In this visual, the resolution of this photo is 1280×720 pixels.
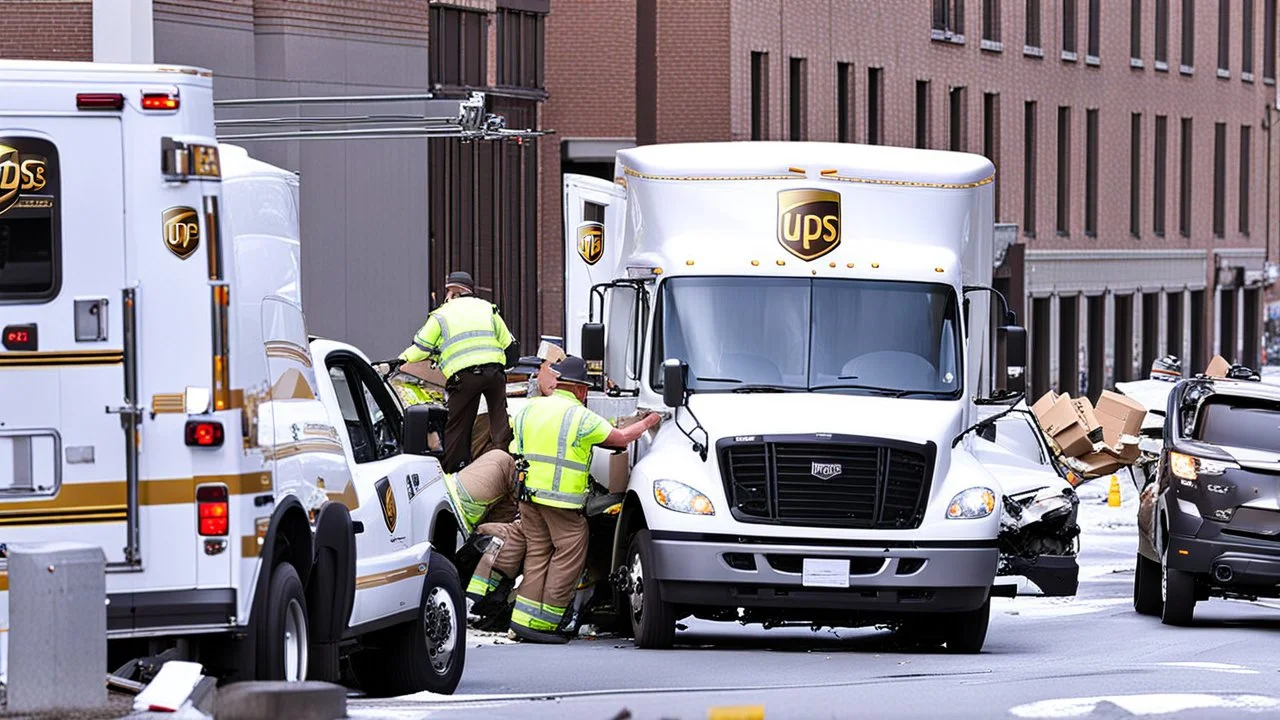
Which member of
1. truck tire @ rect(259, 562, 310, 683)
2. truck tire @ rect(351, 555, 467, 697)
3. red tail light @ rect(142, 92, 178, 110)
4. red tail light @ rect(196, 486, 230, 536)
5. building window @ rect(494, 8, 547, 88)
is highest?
building window @ rect(494, 8, 547, 88)

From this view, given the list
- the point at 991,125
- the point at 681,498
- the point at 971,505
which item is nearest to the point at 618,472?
the point at 681,498

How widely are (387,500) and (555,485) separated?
3373 mm

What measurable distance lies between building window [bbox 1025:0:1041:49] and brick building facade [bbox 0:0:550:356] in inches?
707

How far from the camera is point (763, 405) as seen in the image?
1501cm

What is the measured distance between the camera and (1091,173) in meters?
56.6

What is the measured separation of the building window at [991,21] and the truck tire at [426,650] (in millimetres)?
40838

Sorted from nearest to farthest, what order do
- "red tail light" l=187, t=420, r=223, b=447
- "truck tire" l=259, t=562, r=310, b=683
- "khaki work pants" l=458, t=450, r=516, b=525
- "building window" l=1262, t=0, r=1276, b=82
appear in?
"red tail light" l=187, t=420, r=223, b=447 → "truck tire" l=259, t=562, r=310, b=683 → "khaki work pants" l=458, t=450, r=516, b=525 → "building window" l=1262, t=0, r=1276, b=82

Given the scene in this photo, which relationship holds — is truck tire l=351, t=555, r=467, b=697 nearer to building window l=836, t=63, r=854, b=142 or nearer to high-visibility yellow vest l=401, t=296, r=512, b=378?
high-visibility yellow vest l=401, t=296, r=512, b=378

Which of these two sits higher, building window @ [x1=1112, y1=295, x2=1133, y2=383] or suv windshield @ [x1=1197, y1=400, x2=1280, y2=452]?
suv windshield @ [x1=1197, y1=400, x2=1280, y2=452]

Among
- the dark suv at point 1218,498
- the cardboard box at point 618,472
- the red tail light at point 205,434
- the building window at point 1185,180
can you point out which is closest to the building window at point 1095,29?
the building window at point 1185,180

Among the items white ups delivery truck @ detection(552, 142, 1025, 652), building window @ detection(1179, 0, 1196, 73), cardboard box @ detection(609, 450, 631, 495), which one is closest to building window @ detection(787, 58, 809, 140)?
building window @ detection(1179, 0, 1196, 73)

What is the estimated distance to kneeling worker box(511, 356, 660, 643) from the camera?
1512 cm

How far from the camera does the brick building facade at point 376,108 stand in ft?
90.5

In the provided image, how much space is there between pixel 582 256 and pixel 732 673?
7.51 metres
